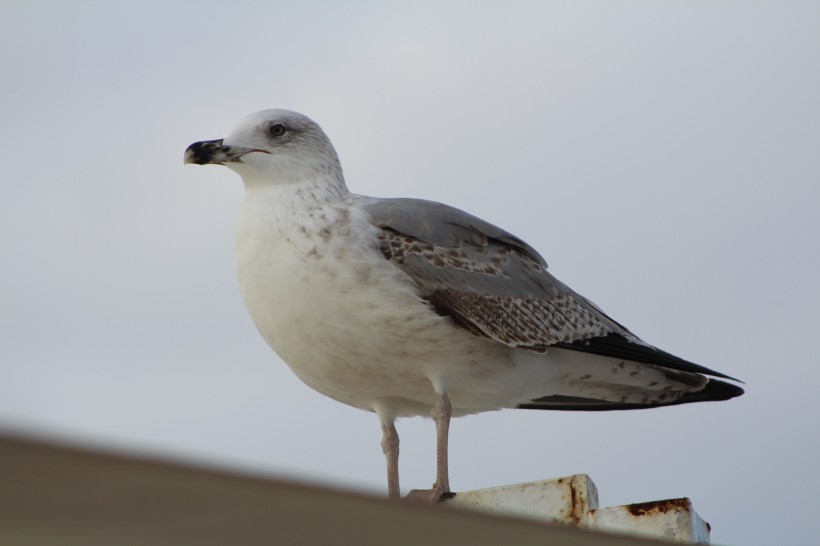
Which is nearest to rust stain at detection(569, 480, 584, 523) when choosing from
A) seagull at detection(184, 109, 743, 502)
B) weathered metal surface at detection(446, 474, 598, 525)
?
weathered metal surface at detection(446, 474, 598, 525)

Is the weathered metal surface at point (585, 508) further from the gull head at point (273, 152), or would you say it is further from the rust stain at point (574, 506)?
the gull head at point (273, 152)

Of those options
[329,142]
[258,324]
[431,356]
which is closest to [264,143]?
[329,142]

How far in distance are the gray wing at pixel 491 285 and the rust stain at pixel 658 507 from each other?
212 centimetres

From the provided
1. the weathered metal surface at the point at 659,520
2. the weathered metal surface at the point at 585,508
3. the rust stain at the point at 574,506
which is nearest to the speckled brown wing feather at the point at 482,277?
the weathered metal surface at the point at 585,508

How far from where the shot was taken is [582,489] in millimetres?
5344

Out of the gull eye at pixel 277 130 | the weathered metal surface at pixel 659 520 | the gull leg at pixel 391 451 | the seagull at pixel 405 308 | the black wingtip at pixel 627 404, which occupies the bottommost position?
the weathered metal surface at pixel 659 520

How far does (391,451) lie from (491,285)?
114 centimetres

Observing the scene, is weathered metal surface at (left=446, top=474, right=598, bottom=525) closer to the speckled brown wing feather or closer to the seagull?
the seagull

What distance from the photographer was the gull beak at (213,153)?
23.9ft

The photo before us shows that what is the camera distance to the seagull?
6703 millimetres

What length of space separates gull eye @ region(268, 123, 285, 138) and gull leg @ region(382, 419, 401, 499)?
1.83 m

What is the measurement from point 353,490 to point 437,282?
4.75 meters

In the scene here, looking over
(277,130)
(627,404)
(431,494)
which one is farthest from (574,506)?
(277,130)

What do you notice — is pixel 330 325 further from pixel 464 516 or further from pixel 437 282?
pixel 464 516
